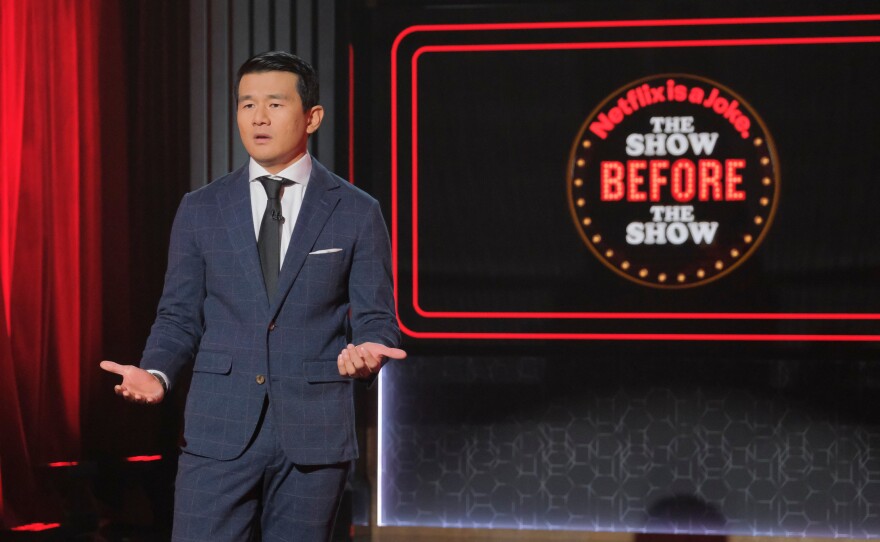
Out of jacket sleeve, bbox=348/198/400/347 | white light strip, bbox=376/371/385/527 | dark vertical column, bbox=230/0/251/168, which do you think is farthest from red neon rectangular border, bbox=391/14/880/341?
jacket sleeve, bbox=348/198/400/347

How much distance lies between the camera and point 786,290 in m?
3.87

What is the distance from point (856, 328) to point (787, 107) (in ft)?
3.04

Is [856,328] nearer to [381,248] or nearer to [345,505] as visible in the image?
[345,505]

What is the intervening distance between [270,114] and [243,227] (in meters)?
0.20

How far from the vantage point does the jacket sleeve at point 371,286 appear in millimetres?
1724

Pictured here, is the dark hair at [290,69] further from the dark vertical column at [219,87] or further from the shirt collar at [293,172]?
the dark vertical column at [219,87]

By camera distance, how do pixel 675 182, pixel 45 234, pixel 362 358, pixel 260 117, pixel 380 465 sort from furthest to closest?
pixel 380 465 → pixel 675 182 → pixel 45 234 → pixel 260 117 → pixel 362 358

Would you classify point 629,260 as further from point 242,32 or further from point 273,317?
point 273,317

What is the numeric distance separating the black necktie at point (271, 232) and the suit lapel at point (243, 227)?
3 centimetres

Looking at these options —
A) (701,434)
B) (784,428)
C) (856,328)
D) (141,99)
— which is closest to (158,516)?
(141,99)

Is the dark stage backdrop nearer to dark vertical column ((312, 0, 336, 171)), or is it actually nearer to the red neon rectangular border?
the red neon rectangular border

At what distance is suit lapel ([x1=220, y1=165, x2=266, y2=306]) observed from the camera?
167cm

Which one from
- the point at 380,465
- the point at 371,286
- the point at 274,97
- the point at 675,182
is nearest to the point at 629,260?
the point at 675,182

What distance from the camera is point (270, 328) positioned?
5.41 feet
